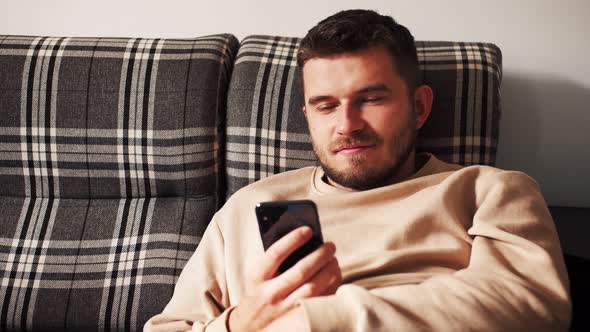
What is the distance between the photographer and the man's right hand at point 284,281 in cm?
89

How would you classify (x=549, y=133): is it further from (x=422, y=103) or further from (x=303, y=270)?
(x=303, y=270)

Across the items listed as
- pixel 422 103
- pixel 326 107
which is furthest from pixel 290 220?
pixel 422 103

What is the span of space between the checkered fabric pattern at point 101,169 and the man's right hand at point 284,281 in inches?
21.3

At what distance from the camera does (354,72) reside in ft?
3.88

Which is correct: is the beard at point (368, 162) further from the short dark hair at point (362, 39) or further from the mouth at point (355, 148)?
the short dark hair at point (362, 39)

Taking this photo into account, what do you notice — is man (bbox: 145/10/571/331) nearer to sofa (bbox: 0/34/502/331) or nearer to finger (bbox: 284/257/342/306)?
finger (bbox: 284/257/342/306)

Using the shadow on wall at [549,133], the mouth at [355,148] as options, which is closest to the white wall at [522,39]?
the shadow on wall at [549,133]

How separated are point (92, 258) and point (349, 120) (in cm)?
78

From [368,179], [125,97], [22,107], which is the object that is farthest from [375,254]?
[22,107]

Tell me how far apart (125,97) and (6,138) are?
0.34 m

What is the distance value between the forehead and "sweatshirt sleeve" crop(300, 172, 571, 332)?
0.30m

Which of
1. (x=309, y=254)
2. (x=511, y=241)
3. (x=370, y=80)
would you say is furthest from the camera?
(x=370, y=80)

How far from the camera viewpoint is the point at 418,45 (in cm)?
148

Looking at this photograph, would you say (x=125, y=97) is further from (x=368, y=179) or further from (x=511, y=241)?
(x=511, y=241)
